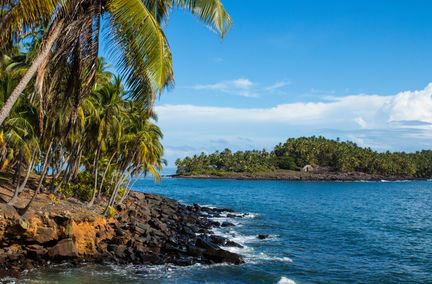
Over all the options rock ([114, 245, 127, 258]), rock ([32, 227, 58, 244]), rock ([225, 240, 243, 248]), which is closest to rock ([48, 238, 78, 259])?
rock ([32, 227, 58, 244])

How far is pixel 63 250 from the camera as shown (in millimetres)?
24516

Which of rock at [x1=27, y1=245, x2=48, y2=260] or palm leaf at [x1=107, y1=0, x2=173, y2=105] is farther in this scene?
rock at [x1=27, y1=245, x2=48, y2=260]

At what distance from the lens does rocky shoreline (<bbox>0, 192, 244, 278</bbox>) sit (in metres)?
23.8

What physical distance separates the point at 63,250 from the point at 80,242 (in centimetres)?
203

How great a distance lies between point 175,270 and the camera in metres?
25.6

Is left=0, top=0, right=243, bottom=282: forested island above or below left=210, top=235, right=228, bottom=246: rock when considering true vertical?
above

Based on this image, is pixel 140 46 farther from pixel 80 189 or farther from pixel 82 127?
pixel 80 189

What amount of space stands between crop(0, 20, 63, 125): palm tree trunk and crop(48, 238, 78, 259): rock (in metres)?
15.8

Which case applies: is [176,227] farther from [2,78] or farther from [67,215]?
[2,78]

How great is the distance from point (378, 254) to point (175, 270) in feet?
58.5

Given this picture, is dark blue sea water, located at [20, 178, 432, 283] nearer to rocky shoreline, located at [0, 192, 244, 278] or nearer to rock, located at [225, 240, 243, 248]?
rock, located at [225, 240, 243, 248]

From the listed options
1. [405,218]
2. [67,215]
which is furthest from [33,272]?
[405,218]

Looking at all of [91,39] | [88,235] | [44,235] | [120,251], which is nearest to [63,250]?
[44,235]

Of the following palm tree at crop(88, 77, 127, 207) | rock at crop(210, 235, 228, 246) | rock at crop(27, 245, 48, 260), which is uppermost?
palm tree at crop(88, 77, 127, 207)
